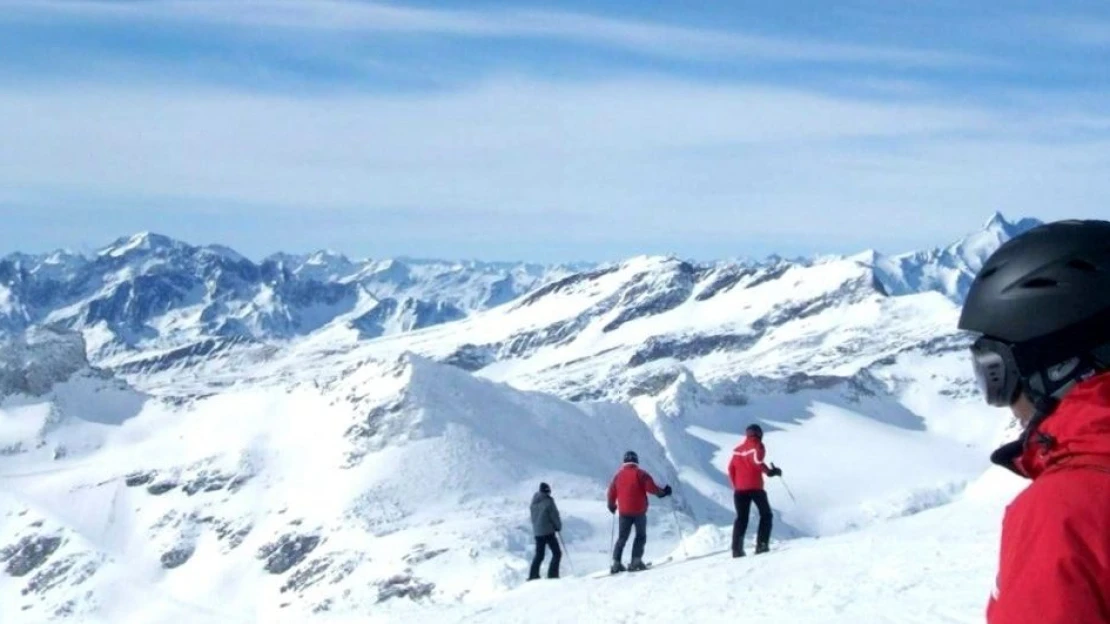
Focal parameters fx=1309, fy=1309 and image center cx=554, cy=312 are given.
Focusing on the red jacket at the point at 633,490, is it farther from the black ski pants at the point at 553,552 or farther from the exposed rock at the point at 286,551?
the exposed rock at the point at 286,551

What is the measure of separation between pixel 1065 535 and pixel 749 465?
61.6ft

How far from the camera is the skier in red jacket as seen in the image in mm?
3039

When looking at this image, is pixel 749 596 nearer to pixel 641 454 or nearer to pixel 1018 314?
pixel 1018 314

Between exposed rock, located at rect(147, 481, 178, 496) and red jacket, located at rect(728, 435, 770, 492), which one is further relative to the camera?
exposed rock, located at rect(147, 481, 178, 496)

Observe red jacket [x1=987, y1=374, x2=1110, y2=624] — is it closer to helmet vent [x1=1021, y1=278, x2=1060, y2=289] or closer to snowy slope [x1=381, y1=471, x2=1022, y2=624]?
helmet vent [x1=1021, y1=278, x2=1060, y2=289]

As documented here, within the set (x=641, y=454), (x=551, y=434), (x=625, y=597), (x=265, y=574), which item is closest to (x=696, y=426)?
(x=641, y=454)

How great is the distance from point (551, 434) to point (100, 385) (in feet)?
249

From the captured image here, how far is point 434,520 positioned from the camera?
3413 inches

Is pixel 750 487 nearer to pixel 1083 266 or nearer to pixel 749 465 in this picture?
pixel 749 465

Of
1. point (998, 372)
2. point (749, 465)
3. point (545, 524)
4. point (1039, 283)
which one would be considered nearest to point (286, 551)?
point (545, 524)

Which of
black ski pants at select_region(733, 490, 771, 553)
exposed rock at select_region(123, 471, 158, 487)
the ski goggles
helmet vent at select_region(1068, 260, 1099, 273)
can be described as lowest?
exposed rock at select_region(123, 471, 158, 487)

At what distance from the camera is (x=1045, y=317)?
3.50 m

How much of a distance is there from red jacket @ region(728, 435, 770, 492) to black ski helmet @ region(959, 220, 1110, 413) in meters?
17.9

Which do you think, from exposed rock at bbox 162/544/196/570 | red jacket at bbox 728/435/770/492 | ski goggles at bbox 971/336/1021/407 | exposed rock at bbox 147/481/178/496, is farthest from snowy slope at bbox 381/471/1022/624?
exposed rock at bbox 147/481/178/496
